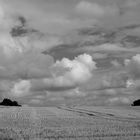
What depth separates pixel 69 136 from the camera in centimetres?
2212

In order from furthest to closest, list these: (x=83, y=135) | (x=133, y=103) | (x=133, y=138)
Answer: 1. (x=133, y=103)
2. (x=83, y=135)
3. (x=133, y=138)

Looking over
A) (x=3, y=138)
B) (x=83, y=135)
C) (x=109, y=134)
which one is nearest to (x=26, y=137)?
(x=3, y=138)

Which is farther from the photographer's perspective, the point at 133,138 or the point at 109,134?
the point at 109,134

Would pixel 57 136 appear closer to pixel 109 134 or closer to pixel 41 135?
pixel 41 135

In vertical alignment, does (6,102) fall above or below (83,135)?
above

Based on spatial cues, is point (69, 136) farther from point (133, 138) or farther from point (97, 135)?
point (133, 138)

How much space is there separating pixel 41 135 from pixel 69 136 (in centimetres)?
187

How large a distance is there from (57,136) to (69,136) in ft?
2.42

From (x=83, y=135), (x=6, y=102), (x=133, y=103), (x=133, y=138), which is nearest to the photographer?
(x=133, y=138)

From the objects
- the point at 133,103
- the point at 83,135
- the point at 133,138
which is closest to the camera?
the point at 133,138

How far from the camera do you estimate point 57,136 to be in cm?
2206

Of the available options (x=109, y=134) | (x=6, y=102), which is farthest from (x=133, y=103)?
(x=109, y=134)

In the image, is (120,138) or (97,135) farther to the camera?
(97,135)

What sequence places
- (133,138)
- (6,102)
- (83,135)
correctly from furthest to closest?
(6,102) < (83,135) < (133,138)
